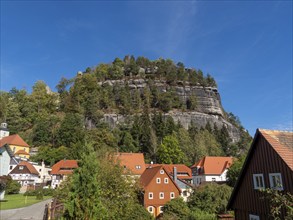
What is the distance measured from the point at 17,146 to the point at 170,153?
41.7m

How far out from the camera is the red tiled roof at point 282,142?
11391 mm

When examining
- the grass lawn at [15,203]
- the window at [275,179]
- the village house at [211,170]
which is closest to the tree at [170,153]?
the village house at [211,170]

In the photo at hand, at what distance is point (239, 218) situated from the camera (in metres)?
14.1

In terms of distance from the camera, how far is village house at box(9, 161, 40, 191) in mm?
55281

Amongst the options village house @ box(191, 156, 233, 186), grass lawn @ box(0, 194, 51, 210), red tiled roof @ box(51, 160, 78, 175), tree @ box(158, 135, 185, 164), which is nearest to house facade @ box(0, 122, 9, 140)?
red tiled roof @ box(51, 160, 78, 175)

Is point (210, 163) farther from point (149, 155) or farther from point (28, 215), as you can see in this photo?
point (28, 215)

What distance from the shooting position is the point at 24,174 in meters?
55.7

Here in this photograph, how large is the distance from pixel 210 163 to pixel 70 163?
3281 cm

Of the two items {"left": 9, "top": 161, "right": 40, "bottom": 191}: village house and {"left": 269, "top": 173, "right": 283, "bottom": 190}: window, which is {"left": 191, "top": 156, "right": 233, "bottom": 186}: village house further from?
{"left": 269, "top": 173, "right": 283, "bottom": 190}: window

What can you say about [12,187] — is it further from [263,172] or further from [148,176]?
[263,172]

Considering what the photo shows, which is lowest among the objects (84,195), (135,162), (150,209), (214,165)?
(150,209)

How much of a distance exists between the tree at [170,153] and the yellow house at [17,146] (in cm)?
3665

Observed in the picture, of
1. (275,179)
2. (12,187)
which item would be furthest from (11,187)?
(275,179)

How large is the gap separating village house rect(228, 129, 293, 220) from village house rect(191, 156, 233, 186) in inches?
1667
